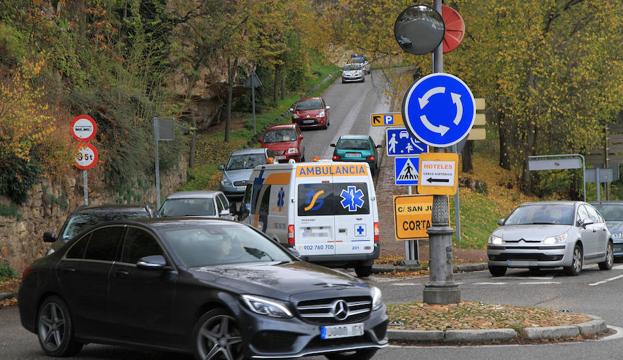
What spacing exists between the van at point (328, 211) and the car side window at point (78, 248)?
895 centimetres

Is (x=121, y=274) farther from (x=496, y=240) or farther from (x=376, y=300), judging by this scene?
(x=496, y=240)

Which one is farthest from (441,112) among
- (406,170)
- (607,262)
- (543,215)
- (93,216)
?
(607,262)

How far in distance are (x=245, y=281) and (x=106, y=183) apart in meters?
20.7

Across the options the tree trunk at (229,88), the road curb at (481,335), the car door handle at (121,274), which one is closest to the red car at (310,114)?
the tree trunk at (229,88)

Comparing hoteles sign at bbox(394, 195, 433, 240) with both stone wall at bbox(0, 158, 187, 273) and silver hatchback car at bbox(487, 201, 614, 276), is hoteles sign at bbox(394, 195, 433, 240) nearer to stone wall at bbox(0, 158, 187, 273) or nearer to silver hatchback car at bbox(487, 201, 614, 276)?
silver hatchback car at bbox(487, 201, 614, 276)

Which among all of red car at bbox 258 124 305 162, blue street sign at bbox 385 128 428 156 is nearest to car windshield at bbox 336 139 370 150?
red car at bbox 258 124 305 162

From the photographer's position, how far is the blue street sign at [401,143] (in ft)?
75.7

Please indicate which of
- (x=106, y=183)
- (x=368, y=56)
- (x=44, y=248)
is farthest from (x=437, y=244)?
(x=368, y=56)

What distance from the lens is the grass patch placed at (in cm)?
4266

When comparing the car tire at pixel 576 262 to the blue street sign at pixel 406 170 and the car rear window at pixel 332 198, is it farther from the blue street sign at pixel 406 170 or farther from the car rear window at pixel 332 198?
the car rear window at pixel 332 198

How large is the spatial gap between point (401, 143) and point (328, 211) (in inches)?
141

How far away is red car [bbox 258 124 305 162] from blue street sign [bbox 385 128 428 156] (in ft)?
70.6

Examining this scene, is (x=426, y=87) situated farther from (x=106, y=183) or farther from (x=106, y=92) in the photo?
(x=106, y=92)

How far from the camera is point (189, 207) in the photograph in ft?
87.7
